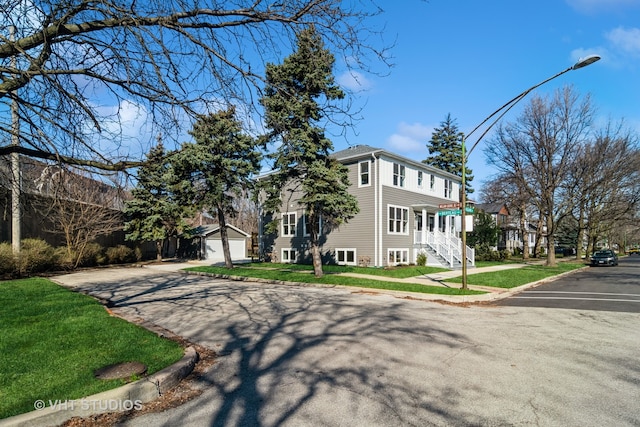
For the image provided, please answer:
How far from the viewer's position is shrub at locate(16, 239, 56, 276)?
700 inches

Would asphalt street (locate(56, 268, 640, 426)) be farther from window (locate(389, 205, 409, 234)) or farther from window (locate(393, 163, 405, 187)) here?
window (locate(393, 163, 405, 187))

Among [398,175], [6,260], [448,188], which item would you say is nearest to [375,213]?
[398,175]

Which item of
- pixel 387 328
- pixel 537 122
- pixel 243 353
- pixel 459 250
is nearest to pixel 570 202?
pixel 537 122

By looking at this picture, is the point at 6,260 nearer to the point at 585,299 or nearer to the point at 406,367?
the point at 406,367

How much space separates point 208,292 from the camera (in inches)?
522

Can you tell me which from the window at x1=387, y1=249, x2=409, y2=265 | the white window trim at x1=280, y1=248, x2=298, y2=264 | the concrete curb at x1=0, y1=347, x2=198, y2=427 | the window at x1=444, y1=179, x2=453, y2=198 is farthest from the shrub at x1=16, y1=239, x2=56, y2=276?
the window at x1=444, y1=179, x2=453, y2=198

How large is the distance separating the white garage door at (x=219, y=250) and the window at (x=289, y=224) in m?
13.5

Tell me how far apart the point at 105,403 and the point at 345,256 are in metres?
20.5

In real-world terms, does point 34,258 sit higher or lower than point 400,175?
lower

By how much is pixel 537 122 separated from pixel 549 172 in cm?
394

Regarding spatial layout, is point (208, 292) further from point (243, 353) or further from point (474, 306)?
point (474, 306)

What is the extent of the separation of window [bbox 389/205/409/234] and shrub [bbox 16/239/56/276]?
64.1 ft

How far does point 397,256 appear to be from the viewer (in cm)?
2412

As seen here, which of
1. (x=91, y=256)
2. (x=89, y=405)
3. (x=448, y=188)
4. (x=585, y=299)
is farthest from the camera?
(x=448, y=188)
